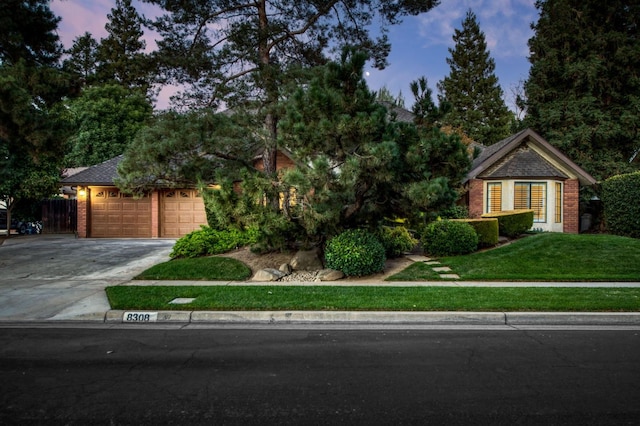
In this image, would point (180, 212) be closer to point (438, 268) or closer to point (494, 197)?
point (438, 268)

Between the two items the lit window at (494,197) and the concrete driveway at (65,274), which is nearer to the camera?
the concrete driveway at (65,274)

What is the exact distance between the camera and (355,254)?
983cm

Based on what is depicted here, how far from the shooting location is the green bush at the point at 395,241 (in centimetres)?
1208

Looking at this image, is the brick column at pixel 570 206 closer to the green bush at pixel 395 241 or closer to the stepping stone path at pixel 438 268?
the stepping stone path at pixel 438 268

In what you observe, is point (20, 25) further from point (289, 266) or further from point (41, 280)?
point (289, 266)

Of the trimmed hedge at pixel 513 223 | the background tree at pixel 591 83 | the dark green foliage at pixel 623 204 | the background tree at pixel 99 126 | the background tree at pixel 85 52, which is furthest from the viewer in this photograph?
the background tree at pixel 85 52

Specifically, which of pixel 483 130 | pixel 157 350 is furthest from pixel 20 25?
pixel 483 130

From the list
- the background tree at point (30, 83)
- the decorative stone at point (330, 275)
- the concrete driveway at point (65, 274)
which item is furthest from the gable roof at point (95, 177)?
the decorative stone at point (330, 275)

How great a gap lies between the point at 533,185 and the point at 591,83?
9382 millimetres

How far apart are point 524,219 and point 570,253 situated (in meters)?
3.48

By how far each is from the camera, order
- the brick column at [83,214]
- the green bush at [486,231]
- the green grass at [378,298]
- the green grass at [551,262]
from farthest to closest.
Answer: the brick column at [83,214] < the green bush at [486,231] < the green grass at [551,262] < the green grass at [378,298]

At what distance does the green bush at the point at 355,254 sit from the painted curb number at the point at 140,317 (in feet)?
15.8

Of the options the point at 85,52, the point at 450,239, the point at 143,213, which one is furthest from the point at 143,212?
the point at 85,52

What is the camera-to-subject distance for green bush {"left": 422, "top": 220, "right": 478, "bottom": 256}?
12.5m
